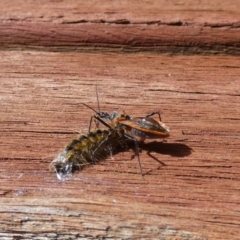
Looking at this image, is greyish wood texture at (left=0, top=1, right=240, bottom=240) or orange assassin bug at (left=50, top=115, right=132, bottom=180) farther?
orange assassin bug at (left=50, top=115, right=132, bottom=180)

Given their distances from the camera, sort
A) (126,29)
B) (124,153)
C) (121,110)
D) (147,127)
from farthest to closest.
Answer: (126,29)
(147,127)
(121,110)
(124,153)

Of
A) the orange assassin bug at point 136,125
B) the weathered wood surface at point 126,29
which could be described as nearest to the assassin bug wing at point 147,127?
the orange assassin bug at point 136,125

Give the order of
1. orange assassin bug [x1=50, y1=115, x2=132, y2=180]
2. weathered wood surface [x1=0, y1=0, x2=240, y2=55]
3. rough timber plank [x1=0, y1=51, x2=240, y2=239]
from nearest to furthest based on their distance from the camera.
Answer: rough timber plank [x1=0, y1=51, x2=240, y2=239] < orange assassin bug [x1=50, y1=115, x2=132, y2=180] < weathered wood surface [x1=0, y1=0, x2=240, y2=55]

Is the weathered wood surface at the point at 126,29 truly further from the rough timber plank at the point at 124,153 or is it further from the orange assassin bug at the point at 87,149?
the orange assassin bug at the point at 87,149

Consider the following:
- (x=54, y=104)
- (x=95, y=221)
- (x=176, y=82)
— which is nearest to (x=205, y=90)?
(x=176, y=82)

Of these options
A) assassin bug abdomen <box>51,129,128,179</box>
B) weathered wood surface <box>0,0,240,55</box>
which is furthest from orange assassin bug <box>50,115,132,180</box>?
weathered wood surface <box>0,0,240,55</box>

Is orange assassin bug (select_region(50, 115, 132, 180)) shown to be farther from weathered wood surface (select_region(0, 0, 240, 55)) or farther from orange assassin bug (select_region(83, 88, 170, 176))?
weathered wood surface (select_region(0, 0, 240, 55))

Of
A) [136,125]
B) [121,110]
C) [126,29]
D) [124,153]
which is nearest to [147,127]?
[136,125]

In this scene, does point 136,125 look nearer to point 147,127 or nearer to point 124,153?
point 147,127
